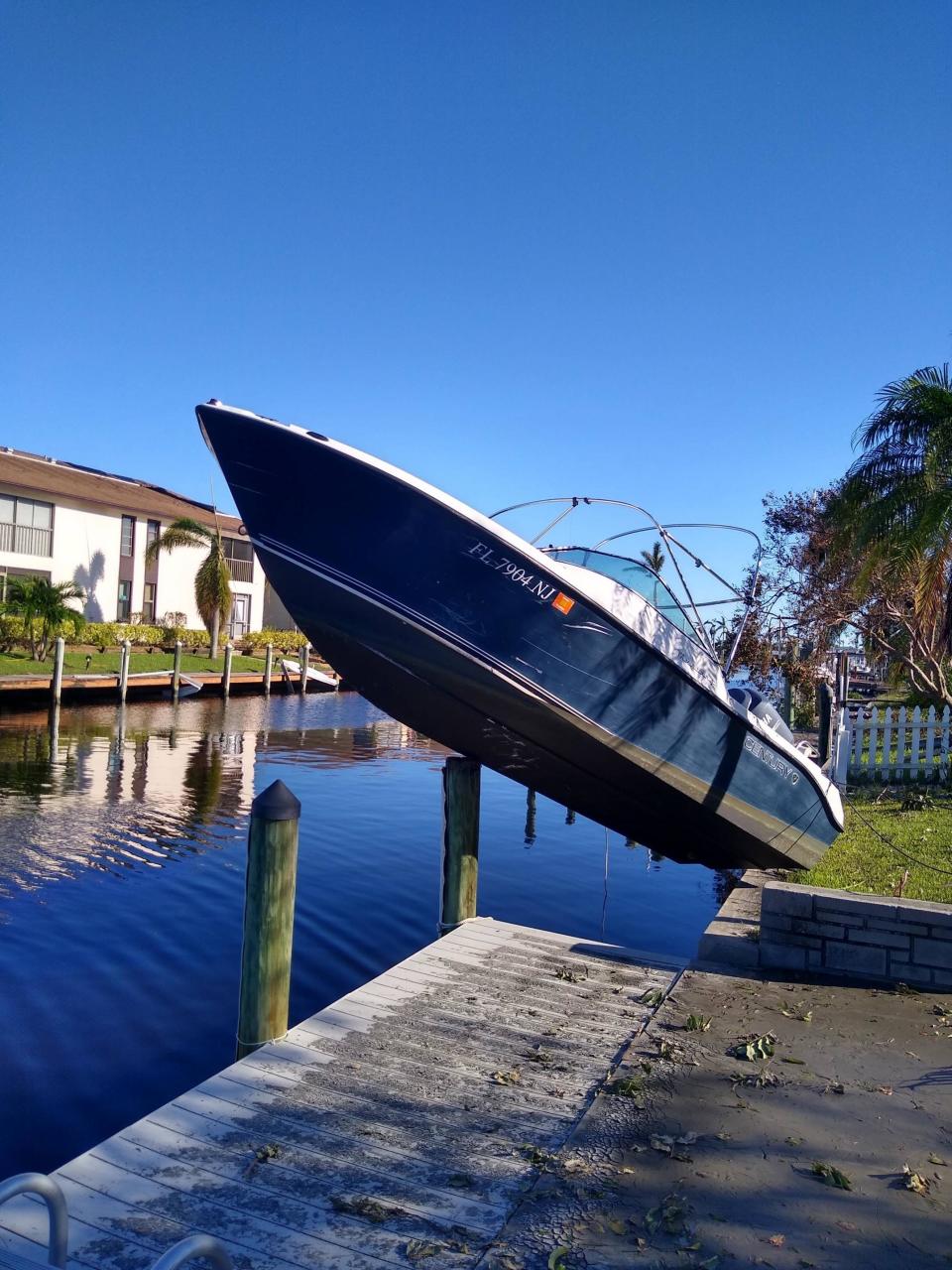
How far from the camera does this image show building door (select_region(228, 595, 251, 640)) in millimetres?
48031

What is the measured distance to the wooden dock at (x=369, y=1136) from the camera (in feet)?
11.2

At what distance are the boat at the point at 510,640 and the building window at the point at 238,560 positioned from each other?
1626 inches

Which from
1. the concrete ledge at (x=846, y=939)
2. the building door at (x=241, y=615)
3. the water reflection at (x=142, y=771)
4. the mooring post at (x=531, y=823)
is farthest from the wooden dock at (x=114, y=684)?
the concrete ledge at (x=846, y=939)

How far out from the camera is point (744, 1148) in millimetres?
3928

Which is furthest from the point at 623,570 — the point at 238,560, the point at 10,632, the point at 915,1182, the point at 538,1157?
the point at 238,560

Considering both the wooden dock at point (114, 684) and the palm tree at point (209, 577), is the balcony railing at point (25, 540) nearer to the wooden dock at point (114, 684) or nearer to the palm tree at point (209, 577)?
the palm tree at point (209, 577)

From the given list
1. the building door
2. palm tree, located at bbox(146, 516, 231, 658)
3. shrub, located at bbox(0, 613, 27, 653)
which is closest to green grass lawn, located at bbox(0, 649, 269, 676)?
shrub, located at bbox(0, 613, 27, 653)

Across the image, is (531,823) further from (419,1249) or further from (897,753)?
(419,1249)

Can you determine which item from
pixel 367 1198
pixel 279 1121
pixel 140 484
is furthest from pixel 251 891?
pixel 140 484

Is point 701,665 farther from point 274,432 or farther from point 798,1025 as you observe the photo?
point 274,432

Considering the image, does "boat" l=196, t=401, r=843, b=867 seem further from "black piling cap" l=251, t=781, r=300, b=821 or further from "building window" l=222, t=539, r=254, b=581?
"building window" l=222, t=539, r=254, b=581

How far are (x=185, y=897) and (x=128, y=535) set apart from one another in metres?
34.9

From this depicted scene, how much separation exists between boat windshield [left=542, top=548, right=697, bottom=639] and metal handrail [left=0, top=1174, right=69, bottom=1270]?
632cm

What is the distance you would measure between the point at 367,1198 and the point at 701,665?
5.42 meters
